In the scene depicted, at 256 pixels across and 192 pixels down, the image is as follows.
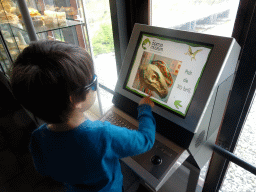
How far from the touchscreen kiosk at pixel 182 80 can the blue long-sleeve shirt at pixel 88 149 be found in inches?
6.1

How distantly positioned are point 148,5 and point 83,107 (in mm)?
977

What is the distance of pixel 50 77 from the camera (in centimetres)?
58

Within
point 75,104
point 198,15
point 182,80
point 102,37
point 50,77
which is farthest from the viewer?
point 102,37

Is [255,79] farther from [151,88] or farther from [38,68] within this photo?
[38,68]

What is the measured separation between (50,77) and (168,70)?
593 mm

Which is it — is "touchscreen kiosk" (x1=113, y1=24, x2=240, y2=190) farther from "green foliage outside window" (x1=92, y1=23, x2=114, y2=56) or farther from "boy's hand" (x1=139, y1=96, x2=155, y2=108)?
"green foliage outside window" (x1=92, y1=23, x2=114, y2=56)

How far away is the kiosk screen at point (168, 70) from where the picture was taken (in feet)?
2.79

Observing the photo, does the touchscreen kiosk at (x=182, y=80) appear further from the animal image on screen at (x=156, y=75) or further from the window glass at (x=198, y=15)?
the window glass at (x=198, y=15)

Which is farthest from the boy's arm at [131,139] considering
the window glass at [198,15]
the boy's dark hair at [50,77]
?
the window glass at [198,15]

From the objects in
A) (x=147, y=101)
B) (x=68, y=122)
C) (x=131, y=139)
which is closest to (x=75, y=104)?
(x=68, y=122)

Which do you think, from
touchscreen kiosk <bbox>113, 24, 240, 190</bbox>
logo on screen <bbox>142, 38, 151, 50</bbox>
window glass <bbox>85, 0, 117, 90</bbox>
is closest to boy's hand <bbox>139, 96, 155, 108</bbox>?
touchscreen kiosk <bbox>113, 24, 240, 190</bbox>

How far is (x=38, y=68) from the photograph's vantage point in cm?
59

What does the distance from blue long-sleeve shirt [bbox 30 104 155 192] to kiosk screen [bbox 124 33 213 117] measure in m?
0.21

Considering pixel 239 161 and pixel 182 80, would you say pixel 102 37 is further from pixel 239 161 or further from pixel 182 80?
pixel 239 161
